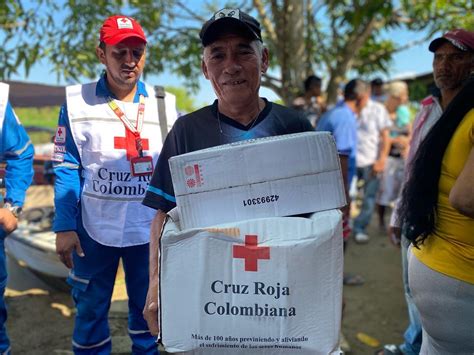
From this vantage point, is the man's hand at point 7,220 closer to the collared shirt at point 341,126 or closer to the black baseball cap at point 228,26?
the black baseball cap at point 228,26

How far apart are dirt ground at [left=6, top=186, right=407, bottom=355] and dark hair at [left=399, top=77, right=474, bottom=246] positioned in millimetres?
1862

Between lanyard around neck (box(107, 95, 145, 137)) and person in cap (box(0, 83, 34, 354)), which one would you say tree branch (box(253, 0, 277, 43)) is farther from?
person in cap (box(0, 83, 34, 354))

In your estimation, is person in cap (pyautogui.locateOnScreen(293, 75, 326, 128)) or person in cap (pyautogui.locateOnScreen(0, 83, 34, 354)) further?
person in cap (pyautogui.locateOnScreen(293, 75, 326, 128))

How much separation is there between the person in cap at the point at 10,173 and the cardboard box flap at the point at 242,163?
4.63ft

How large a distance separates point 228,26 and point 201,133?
1.24 feet

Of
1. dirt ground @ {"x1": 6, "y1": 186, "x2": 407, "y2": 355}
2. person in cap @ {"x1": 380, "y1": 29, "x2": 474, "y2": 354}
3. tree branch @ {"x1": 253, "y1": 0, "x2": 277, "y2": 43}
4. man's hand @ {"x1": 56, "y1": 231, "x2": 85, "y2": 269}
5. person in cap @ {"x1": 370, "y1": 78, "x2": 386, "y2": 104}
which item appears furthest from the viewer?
person in cap @ {"x1": 370, "y1": 78, "x2": 386, "y2": 104}

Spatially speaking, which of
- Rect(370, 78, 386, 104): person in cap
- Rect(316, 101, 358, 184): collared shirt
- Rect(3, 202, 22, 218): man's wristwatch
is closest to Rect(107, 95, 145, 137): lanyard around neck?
Rect(3, 202, 22, 218): man's wristwatch

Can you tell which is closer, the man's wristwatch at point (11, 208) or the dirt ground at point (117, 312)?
the man's wristwatch at point (11, 208)

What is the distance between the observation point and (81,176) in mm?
2324

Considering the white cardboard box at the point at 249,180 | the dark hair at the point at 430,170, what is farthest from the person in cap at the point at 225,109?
the dark hair at the point at 430,170

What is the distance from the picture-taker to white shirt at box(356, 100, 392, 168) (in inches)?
230

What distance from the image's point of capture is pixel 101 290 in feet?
7.75

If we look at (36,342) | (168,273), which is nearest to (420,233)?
(168,273)

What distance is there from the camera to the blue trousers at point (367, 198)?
593 centimetres
